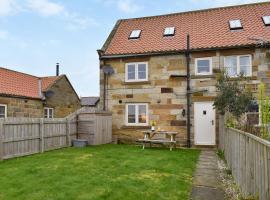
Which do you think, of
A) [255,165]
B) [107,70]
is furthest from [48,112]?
[255,165]

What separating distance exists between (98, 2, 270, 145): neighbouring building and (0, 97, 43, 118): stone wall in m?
6.02

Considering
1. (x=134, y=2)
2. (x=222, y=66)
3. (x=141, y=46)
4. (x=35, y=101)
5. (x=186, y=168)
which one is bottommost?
(x=186, y=168)

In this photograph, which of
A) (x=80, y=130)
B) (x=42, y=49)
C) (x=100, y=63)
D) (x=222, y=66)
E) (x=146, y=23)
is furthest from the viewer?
(x=42, y=49)

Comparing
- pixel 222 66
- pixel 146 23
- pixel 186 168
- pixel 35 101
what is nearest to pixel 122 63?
pixel 146 23

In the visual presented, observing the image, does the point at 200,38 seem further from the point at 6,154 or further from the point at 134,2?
the point at 6,154

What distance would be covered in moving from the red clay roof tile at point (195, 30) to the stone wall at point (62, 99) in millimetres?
7571

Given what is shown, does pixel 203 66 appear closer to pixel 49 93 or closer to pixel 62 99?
pixel 49 93

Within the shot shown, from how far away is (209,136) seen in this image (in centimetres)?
1548

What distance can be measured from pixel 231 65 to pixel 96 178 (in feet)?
34.6

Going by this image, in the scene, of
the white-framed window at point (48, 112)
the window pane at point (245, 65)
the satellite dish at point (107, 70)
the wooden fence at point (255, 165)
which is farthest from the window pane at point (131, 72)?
the wooden fence at point (255, 165)

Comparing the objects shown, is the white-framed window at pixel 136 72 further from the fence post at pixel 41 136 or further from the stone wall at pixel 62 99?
the stone wall at pixel 62 99

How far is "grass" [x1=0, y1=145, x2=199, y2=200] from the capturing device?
6.39 meters

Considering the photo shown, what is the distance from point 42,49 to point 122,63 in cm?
964

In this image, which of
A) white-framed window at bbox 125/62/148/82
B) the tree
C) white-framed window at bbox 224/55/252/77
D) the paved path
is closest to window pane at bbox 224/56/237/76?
white-framed window at bbox 224/55/252/77
